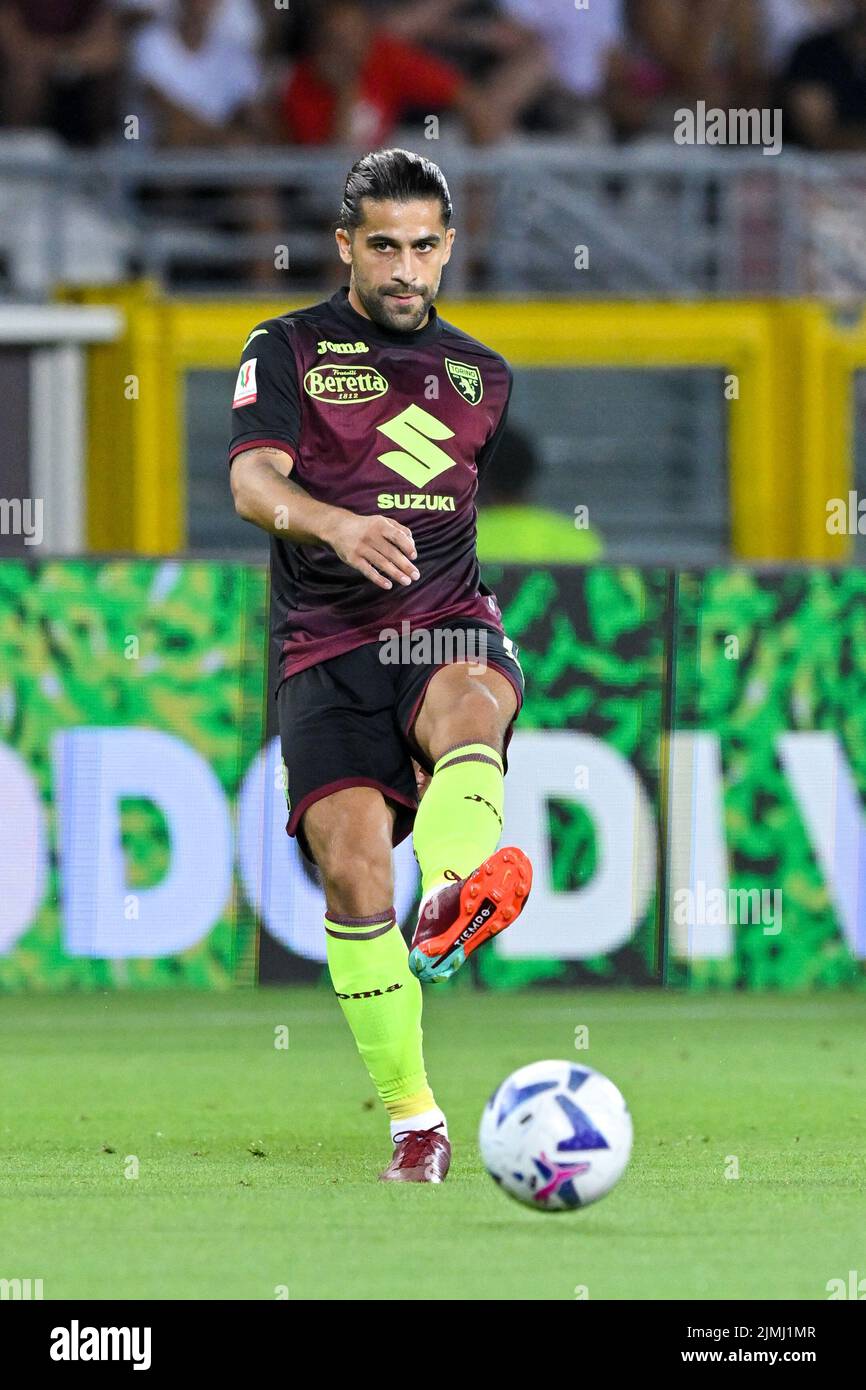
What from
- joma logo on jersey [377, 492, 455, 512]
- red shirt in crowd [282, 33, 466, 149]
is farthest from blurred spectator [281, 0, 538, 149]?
joma logo on jersey [377, 492, 455, 512]

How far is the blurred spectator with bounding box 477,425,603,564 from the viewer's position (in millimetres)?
12539

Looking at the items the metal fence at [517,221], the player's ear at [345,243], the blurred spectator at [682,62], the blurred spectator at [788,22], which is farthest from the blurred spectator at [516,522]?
the player's ear at [345,243]

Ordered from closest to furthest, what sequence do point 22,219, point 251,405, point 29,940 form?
1. point 251,405
2. point 29,940
3. point 22,219

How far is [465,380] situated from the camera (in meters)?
6.84

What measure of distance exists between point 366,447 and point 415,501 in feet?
0.59

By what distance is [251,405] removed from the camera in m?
6.57

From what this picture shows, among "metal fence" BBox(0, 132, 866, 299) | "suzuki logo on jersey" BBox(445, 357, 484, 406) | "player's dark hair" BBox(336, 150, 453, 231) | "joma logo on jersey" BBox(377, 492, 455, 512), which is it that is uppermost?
"metal fence" BBox(0, 132, 866, 299)

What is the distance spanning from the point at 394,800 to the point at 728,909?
493 centimetres

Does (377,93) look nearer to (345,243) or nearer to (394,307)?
(345,243)

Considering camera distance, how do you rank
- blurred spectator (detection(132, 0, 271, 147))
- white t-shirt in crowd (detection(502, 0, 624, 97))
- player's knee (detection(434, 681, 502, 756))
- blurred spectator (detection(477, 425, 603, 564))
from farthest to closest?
white t-shirt in crowd (detection(502, 0, 624, 97)) < blurred spectator (detection(132, 0, 271, 147)) < blurred spectator (detection(477, 425, 603, 564)) < player's knee (detection(434, 681, 502, 756))

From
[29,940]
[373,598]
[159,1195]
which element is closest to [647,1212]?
[159,1195]

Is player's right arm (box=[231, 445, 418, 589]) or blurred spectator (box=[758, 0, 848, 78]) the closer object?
player's right arm (box=[231, 445, 418, 589])

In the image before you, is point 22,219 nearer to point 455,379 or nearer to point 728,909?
point 728,909

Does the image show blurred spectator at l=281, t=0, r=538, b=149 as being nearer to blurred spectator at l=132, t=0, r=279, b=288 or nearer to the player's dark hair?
blurred spectator at l=132, t=0, r=279, b=288
